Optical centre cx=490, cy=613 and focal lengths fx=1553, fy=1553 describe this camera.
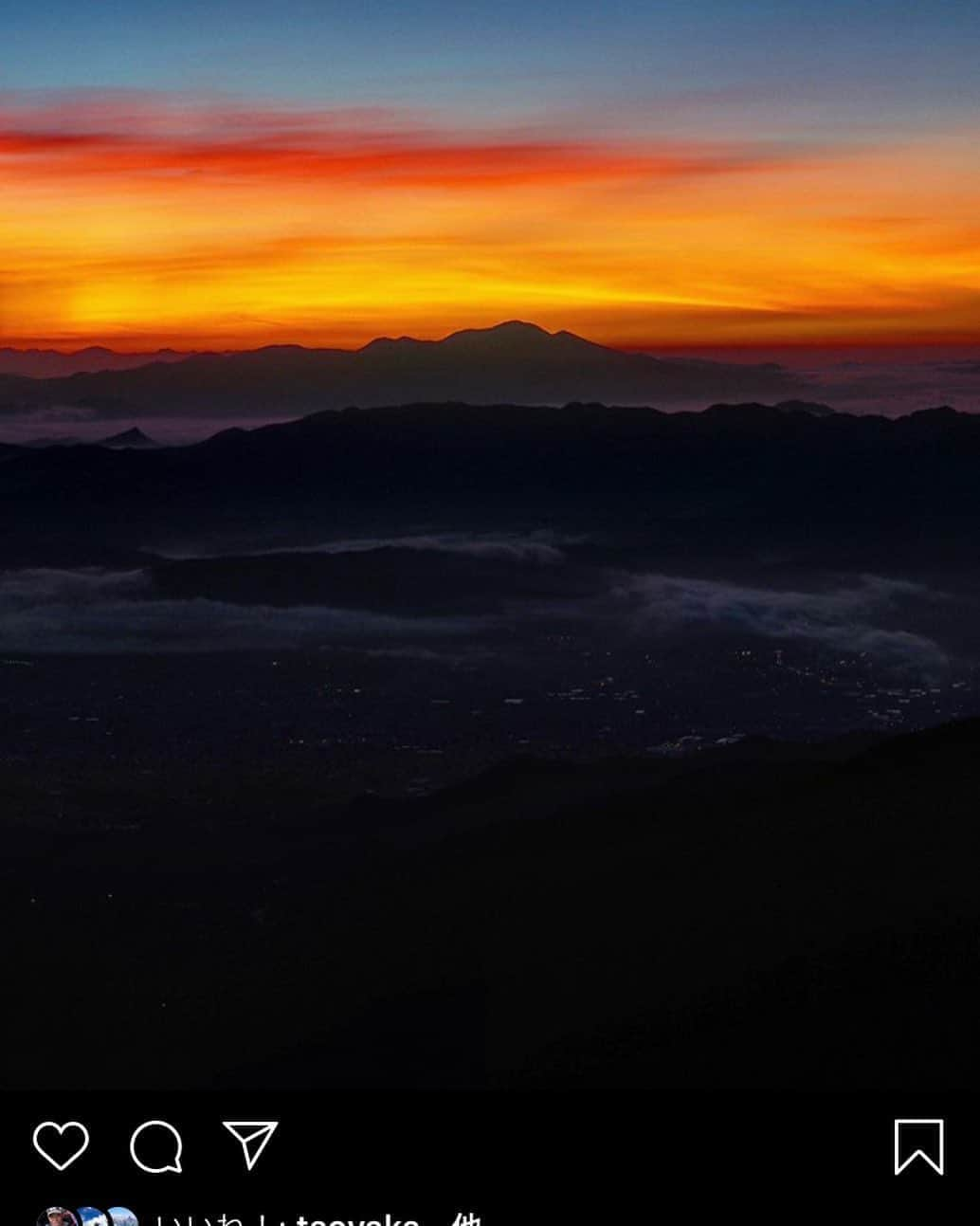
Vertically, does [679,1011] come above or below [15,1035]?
above

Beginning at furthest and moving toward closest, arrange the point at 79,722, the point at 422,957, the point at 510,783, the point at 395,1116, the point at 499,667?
the point at 499,667, the point at 79,722, the point at 510,783, the point at 422,957, the point at 395,1116

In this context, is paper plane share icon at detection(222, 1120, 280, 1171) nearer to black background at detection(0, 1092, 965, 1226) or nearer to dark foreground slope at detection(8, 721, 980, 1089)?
black background at detection(0, 1092, 965, 1226)

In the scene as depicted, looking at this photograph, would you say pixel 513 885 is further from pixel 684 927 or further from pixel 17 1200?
→ pixel 17 1200

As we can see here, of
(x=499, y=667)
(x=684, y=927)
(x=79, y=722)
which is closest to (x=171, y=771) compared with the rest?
(x=79, y=722)

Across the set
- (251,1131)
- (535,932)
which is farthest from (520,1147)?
(535,932)

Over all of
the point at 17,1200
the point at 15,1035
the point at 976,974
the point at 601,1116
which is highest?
the point at 17,1200

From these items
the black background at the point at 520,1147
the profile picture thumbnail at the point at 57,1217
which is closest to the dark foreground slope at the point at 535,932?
the black background at the point at 520,1147

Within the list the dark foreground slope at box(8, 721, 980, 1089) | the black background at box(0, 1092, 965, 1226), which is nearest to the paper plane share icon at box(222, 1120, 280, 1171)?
the black background at box(0, 1092, 965, 1226)
